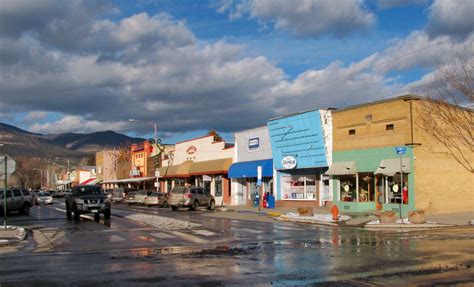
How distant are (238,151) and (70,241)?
101 ft

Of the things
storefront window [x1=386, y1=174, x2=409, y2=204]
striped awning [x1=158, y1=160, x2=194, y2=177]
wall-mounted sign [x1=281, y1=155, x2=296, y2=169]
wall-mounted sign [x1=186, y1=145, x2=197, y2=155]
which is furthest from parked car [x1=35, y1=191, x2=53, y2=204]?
storefront window [x1=386, y1=174, x2=409, y2=204]

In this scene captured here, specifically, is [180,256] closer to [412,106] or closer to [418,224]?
[418,224]

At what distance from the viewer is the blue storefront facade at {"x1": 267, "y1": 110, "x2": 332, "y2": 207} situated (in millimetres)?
37594

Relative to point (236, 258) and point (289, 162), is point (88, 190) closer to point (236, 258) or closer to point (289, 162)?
point (289, 162)

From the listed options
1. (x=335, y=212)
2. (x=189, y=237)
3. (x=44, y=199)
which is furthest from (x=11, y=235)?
(x=44, y=199)

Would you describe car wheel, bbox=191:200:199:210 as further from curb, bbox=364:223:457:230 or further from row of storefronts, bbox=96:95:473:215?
curb, bbox=364:223:457:230

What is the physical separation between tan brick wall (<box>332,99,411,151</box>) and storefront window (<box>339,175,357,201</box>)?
2.01m

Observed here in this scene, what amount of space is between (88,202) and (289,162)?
16.4m

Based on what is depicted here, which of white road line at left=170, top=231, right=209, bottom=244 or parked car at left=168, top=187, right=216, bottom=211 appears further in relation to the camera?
parked car at left=168, top=187, right=216, bottom=211

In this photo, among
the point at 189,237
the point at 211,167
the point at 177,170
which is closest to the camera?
the point at 189,237

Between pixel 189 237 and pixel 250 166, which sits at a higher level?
pixel 250 166

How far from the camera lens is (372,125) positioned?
33438 mm

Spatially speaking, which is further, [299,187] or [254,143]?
[254,143]

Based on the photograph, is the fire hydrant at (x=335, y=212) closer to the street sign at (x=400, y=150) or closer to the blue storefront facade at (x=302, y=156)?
the street sign at (x=400, y=150)
